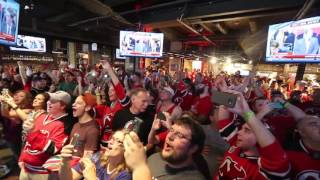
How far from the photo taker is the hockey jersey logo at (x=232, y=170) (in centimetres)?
168

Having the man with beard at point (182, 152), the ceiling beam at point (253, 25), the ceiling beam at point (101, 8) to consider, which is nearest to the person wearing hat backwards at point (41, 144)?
the man with beard at point (182, 152)

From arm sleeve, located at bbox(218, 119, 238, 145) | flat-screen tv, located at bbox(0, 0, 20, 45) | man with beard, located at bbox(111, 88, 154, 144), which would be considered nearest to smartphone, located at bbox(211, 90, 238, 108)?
arm sleeve, located at bbox(218, 119, 238, 145)

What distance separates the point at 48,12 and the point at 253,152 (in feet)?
29.6

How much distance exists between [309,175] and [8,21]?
427cm

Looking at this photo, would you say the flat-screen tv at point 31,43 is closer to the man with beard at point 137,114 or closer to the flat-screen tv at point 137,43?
the flat-screen tv at point 137,43

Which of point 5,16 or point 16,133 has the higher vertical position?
point 5,16

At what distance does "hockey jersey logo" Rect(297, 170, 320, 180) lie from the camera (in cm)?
157

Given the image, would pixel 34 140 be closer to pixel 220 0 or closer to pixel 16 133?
pixel 16 133

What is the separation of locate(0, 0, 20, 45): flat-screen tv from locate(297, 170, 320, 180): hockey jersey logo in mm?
4070

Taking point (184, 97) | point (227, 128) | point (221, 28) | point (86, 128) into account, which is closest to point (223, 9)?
point (184, 97)

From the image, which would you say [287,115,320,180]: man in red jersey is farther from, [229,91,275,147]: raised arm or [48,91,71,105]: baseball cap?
[48,91,71,105]: baseball cap

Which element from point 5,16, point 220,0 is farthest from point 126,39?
point 5,16

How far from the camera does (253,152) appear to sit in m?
1.70

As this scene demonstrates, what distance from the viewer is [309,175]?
158 centimetres
